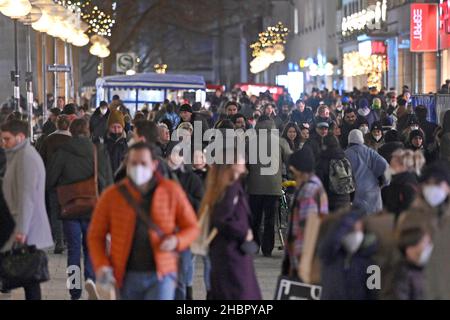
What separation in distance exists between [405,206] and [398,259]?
213 centimetres

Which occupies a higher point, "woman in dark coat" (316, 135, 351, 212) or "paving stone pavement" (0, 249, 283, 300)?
"woman in dark coat" (316, 135, 351, 212)

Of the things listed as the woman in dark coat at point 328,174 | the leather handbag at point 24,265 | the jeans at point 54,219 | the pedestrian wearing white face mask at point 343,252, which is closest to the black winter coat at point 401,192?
the pedestrian wearing white face mask at point 343,252

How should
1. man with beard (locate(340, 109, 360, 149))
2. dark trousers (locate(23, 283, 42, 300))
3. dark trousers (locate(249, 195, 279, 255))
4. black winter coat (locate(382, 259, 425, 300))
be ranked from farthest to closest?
man with beard (locate(340, 109, 360, 149)) → dark trousers (locate(249, 195, 279, 255)) → dark trousers (locate(23, 283, 42, 300)) → black winter coat (locate(382, 259, 425, 300))

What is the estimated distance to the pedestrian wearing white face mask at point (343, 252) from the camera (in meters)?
9.89

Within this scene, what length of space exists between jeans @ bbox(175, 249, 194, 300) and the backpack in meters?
3.16

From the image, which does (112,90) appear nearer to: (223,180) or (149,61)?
(223,180)

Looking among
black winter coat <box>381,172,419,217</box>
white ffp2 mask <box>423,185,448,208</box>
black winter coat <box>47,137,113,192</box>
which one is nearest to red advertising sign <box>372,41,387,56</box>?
black winter coat <box>47,137,113,192</box>

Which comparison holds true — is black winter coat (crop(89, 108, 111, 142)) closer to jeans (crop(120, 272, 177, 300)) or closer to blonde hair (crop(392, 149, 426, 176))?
blonde hair (crop(392, 149, 426, 176))

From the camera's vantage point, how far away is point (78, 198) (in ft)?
46.9

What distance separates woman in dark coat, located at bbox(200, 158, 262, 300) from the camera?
35.5 feet

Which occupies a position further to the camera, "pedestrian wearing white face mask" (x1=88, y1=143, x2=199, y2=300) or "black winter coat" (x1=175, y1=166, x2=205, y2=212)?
"black winter coat" (x1=175, y1=166, x2=205, y2=212)

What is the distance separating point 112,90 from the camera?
142 ft
